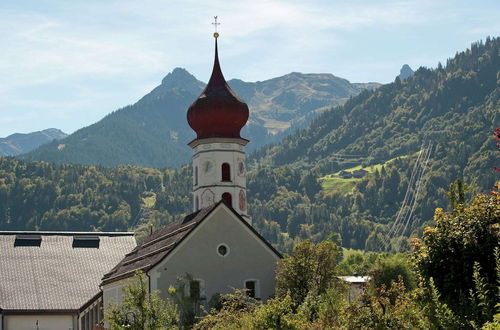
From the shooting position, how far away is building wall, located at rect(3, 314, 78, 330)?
69750 millimetres

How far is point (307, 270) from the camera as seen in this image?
50406mm

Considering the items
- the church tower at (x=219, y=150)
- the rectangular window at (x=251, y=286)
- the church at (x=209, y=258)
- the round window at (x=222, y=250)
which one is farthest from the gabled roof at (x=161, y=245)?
the church tower at (x=219, y=150)

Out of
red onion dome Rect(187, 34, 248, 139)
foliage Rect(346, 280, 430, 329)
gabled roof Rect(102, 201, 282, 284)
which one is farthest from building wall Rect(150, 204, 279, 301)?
foliage Rect(346, 280, 430, 329)

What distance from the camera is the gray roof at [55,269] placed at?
72.2 meters

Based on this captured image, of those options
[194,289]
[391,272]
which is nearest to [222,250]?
[194,289]

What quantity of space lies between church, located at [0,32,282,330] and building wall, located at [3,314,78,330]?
0.07m

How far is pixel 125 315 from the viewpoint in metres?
34.5

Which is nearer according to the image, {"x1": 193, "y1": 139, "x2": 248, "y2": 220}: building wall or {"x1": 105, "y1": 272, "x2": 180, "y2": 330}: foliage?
{"x1": 105, "y1": 272, "x2": 180, "y2": 330}: foliage

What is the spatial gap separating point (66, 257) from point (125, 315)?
46813 millimetres

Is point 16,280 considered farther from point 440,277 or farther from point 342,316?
point 440,277

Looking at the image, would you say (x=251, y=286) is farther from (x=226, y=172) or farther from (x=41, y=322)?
(x=41, y=322)

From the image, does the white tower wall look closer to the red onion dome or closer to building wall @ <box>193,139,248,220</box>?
building wall @ <box>193,139,248,220</box>

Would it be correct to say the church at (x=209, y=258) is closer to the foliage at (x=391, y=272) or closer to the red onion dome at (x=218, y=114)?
the red onion dome at (x=218, y=114)

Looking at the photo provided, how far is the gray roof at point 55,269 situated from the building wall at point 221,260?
22297 mm
